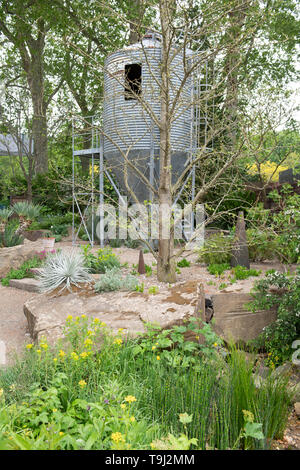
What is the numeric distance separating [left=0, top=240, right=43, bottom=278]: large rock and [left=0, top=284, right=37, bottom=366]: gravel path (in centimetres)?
74

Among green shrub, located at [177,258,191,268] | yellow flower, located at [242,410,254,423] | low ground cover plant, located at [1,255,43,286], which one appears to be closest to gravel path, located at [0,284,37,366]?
low ground cover plant, located at [1,255,43,286]

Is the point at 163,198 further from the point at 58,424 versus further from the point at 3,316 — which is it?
the point at 58,424

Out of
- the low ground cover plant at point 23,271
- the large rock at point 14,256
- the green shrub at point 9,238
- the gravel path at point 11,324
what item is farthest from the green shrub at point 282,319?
the green shrub at point 9,238

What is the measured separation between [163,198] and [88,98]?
1171 cm

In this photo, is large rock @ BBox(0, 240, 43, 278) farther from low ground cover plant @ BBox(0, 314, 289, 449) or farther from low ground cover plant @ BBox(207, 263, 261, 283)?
low ground cover plant @ BBox(0, 314, 289, 449)

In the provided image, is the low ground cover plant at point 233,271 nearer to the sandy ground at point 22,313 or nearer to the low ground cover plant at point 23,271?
the sandy ground at point 22,313

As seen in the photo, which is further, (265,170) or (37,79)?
(265,170)

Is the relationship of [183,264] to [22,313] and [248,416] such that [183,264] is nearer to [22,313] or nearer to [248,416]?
[22,313]

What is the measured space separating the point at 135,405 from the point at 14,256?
6210mm

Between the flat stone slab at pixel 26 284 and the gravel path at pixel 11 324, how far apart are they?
0.28 feet

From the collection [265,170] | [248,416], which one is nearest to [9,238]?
[248,416]

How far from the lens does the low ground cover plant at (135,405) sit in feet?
7.44

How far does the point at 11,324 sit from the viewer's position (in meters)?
5.58
